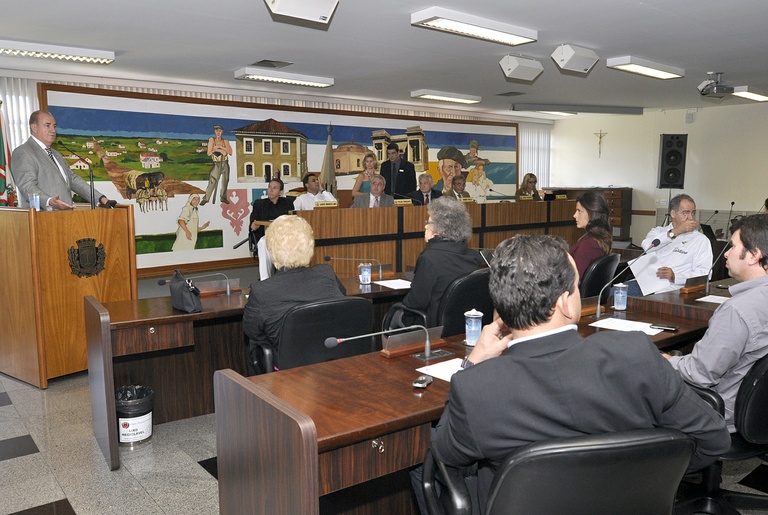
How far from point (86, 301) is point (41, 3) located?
2.56 m

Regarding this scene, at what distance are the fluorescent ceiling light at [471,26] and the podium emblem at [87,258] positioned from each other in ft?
9.70

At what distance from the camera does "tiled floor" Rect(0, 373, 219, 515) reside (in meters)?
2.66

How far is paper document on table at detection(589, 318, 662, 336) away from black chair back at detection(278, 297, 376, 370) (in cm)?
109

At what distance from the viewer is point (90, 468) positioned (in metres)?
2.99

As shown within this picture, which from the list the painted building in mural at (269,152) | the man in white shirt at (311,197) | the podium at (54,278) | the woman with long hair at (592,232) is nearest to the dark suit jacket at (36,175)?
the podium at (54,278)

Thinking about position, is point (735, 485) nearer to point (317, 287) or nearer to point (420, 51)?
point (317, 287)

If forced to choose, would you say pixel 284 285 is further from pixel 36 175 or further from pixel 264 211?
pixel 264 211

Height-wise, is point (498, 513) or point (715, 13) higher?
point (715, 13)

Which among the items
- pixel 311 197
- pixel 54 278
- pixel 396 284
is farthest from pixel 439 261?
pixel 311 197

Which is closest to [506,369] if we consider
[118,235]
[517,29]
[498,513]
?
[498,513]

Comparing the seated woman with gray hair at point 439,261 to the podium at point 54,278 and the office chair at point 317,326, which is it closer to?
the office chair at point 317,326

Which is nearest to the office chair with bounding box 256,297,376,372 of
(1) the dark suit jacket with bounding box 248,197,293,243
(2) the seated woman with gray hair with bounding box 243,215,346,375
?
(2) the seated woman with gray hair with bounding box 243,215,346,375

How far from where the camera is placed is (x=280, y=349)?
2564 millimetres

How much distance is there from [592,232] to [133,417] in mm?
3177
